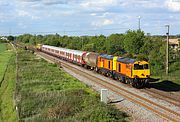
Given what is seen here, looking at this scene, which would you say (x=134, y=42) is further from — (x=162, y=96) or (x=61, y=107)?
(x=61, y=107)

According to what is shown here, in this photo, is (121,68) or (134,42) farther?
(134,42)

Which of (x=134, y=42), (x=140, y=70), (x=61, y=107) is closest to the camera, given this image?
(x=61, y=107)

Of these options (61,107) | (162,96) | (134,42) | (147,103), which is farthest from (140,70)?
(134,42)

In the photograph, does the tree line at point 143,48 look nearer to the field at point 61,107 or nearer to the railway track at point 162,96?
the railway track at point 162,96

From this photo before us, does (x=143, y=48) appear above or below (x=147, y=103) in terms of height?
above

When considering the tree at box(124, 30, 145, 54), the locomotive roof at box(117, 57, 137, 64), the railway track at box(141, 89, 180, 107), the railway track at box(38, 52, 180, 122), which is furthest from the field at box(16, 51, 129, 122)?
the tree at box(124, 30, 145, 54)

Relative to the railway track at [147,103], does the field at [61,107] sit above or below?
above

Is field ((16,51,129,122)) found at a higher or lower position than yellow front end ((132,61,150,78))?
lower

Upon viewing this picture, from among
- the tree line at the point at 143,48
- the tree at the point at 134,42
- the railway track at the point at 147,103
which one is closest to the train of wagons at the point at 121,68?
the railway track at the point at 147,103

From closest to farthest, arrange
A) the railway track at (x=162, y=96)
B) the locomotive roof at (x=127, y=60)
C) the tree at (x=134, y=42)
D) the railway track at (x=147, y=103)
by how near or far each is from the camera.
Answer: the railway track at (x=147, y=103), the railway track at (x=162, y=96), the locomotive roof at (x=127, y=60), the tree at (x=134, y=42)

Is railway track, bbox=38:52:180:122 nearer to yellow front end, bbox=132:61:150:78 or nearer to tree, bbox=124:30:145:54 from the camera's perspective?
yellow front end, bbox=132:61:150:78

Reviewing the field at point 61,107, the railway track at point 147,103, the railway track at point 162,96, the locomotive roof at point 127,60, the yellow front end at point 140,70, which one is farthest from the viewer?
the locomotive roof at point 127,60

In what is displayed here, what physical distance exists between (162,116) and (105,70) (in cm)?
2365

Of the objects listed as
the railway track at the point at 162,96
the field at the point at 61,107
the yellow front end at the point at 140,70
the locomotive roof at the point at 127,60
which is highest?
the locomotive roof at the point at 127,60
